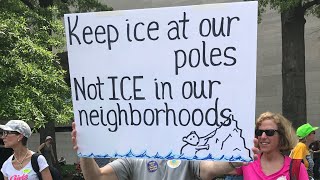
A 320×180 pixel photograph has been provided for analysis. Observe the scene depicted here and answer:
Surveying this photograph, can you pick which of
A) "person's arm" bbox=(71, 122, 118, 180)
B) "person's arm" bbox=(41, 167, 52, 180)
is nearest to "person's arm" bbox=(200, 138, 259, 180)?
"person's arm" bbox=(71, 122, 118, 180)

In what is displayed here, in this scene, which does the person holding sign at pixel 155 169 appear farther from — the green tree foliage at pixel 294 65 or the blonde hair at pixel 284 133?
the green tree foliage at pixel 294 65

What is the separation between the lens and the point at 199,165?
9.16 feet

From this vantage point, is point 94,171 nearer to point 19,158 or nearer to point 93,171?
point 93,171

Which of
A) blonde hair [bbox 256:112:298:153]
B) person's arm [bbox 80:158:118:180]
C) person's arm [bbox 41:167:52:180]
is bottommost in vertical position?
person's arm [bbox 41:167:52:180]

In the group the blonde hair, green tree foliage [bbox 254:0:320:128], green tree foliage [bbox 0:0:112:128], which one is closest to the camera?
the blonde hair

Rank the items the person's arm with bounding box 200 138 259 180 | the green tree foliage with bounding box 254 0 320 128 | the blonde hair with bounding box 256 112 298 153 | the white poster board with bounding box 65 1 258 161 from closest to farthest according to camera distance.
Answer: the white poster board with bounding box 65 1 258 161 < the person's arm with bounding box 200 138 259 180 < the blonde hair with bounding box 256 112 298 153 < the green tree foliage with bounding box 254 0 320 128

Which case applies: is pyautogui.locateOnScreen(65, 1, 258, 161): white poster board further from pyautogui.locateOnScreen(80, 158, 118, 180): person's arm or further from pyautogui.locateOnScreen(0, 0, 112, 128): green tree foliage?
pyautogui.locateOnScreen(0, 0, 112, 128): green tree foliage

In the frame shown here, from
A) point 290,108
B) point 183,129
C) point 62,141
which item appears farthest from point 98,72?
point 62,141

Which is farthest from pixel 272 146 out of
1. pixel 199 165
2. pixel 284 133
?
pixel 199 165

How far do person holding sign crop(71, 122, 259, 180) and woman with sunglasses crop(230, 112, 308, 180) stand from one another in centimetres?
61

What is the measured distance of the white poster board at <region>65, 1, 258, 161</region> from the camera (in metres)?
2.56

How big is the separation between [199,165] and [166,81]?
0.53 m

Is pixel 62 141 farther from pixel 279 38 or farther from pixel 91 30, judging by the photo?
A: pixel 91 30

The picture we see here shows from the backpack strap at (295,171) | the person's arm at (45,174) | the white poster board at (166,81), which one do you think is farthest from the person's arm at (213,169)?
the person's arm at (45,174)
